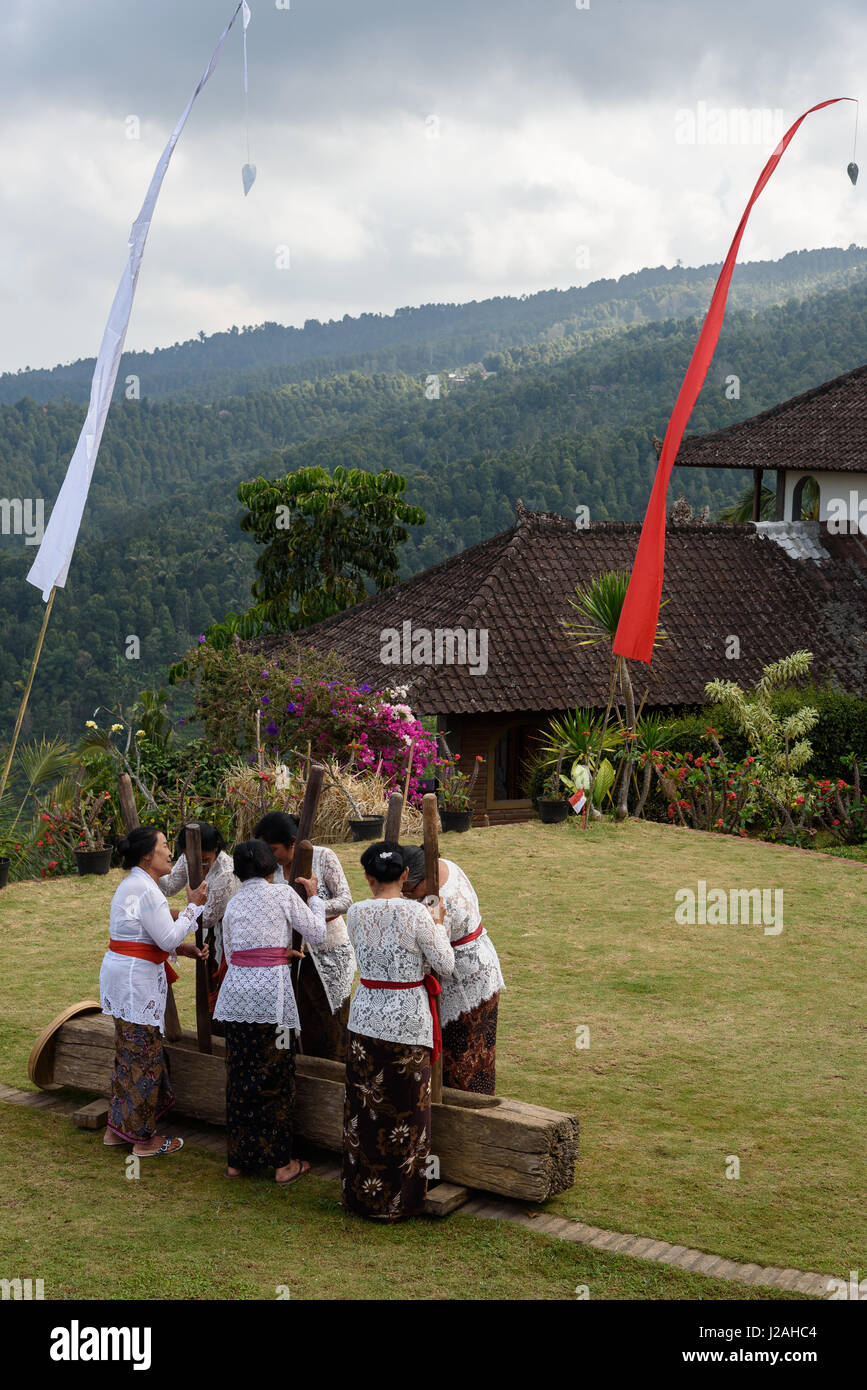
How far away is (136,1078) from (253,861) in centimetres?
128

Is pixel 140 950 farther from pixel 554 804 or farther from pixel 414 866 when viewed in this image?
pixel 554 804

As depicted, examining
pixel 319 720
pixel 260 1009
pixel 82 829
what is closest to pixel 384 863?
pixel 260 1009

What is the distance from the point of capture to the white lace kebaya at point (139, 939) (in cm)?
621

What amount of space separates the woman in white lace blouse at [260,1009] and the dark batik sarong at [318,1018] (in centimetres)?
51

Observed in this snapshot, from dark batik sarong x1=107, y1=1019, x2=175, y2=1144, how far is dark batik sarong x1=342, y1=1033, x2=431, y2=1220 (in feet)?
3.82

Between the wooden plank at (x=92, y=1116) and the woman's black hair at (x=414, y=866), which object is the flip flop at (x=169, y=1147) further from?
the woman's black hair at (x=414, y=866)

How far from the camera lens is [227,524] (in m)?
65.8

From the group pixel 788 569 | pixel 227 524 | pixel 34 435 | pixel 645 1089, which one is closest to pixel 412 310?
pixel 34 435

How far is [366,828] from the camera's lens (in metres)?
14.0

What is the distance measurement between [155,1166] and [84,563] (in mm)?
59923

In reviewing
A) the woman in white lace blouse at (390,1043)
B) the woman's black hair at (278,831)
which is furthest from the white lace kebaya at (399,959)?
the woman's black hair at (278,831)

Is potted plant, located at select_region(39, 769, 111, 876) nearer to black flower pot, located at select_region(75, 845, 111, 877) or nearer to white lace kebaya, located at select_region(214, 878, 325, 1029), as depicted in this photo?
black flower pot, located at select_region(75, 845, 111, 877)

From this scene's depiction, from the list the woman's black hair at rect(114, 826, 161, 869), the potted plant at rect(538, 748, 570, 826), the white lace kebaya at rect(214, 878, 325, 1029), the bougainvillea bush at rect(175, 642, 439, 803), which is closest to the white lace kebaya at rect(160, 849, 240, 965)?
→ the woman's black hair at rect(114, 826, 161, 869)
